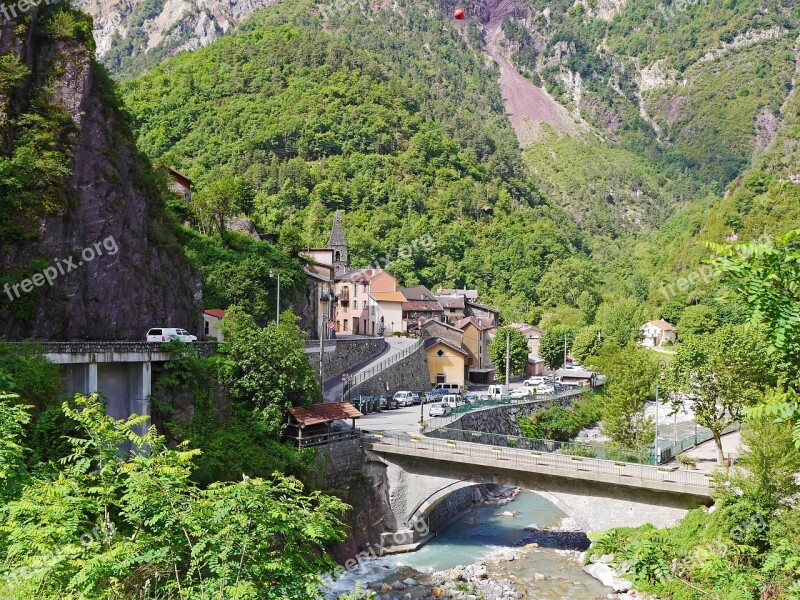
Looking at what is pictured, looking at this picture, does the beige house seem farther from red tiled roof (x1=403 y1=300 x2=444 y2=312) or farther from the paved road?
the paved road

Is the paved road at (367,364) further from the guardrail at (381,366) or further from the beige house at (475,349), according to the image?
the beige house at (475,349)

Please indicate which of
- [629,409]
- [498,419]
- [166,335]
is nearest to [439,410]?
[498,419]

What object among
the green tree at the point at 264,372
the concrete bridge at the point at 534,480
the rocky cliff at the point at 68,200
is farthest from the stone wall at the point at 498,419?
the rocky cliff at the point at 68,200

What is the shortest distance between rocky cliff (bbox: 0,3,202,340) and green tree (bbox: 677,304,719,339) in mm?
69454

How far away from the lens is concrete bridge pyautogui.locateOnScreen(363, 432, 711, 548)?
33250 mm

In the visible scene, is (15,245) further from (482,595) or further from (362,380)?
(362,380)

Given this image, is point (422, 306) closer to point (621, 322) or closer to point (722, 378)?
point (621, 322)

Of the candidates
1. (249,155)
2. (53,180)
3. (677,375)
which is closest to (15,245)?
(53,180)

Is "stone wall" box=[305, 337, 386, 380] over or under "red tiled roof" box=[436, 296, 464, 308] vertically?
under

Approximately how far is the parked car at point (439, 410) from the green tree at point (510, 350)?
2691 cm

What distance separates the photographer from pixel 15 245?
28812 mm

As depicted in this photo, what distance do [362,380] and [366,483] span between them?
17.0 m

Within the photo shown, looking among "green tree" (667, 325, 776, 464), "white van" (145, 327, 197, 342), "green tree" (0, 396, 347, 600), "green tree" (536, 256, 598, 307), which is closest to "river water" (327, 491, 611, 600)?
"green tree" (667, 325, 776, 464)

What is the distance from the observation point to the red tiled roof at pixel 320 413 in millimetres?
37031
